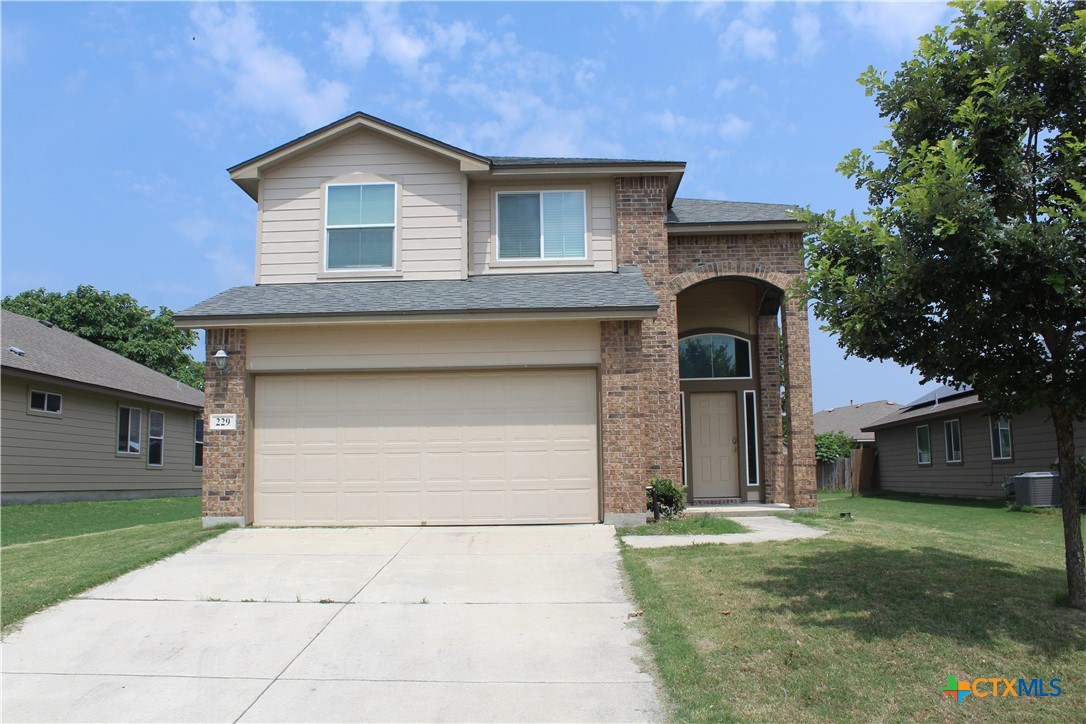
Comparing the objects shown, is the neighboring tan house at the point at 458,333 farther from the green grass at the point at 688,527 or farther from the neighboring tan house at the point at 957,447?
the neighboring tan house at the point at 957,447

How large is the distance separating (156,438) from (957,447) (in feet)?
73.8

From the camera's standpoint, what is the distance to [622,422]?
1165cm

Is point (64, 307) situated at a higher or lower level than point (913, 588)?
higher

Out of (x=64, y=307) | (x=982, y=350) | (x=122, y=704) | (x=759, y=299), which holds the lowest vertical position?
(x=122, y=704)

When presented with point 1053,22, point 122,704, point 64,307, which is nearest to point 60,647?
point 122,704

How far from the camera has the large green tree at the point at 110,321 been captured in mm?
38594

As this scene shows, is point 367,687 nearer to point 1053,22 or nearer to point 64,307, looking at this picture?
point 1053,22

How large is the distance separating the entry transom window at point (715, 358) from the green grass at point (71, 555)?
8875mm

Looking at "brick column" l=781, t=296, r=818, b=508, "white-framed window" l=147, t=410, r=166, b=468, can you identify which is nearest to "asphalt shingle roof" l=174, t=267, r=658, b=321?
"brick column" l=781, t=296, r=818, b=508

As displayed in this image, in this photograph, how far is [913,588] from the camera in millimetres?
7234

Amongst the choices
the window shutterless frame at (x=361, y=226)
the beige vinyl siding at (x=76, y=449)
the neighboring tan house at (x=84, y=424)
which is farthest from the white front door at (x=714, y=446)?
the beige vinyl siding at (x=76, y=449)

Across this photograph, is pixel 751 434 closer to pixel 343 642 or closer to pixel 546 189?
pixel 546 189

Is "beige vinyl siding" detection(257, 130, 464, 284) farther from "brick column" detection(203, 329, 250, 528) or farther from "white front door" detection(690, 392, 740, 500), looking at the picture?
"white front door" detection(690, 392, 740, 500)

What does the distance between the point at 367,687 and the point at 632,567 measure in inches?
150
